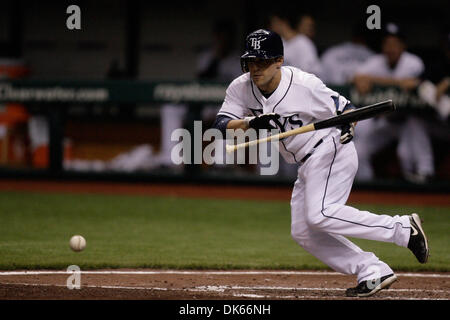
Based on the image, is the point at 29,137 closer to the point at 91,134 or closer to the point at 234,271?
the point at 91,134

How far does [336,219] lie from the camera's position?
5785 mm

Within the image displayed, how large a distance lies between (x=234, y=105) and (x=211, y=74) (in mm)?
6504

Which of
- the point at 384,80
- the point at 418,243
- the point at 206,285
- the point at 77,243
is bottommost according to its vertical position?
the point at 206,285

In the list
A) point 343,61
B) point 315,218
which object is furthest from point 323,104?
point 343,61

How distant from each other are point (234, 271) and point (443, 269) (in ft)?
5.51

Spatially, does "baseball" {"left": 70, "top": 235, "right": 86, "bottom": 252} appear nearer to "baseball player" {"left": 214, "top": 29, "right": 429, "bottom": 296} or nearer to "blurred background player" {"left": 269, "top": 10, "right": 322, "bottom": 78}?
"baseball player" {"left": 214, "top": 29, "right": 429, "bottom": 296}

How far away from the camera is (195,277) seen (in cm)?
682

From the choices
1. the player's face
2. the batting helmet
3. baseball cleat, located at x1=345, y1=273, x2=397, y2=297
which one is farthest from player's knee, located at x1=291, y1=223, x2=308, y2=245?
the batting helmet

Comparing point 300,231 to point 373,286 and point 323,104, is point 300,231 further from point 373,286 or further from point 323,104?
point 323,104

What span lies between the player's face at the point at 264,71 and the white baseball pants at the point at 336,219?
54 cm

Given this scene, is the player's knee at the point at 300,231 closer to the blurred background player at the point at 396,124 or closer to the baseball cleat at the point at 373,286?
the baseball cleat at the point at 373,286

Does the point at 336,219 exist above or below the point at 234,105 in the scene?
below

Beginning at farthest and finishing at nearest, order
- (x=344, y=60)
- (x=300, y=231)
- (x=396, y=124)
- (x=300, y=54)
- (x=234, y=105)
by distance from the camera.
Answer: (x=344, y=60), (x=396, y=124), (x=300, y=54), (x=234, y=105), (x=300, y=231)
